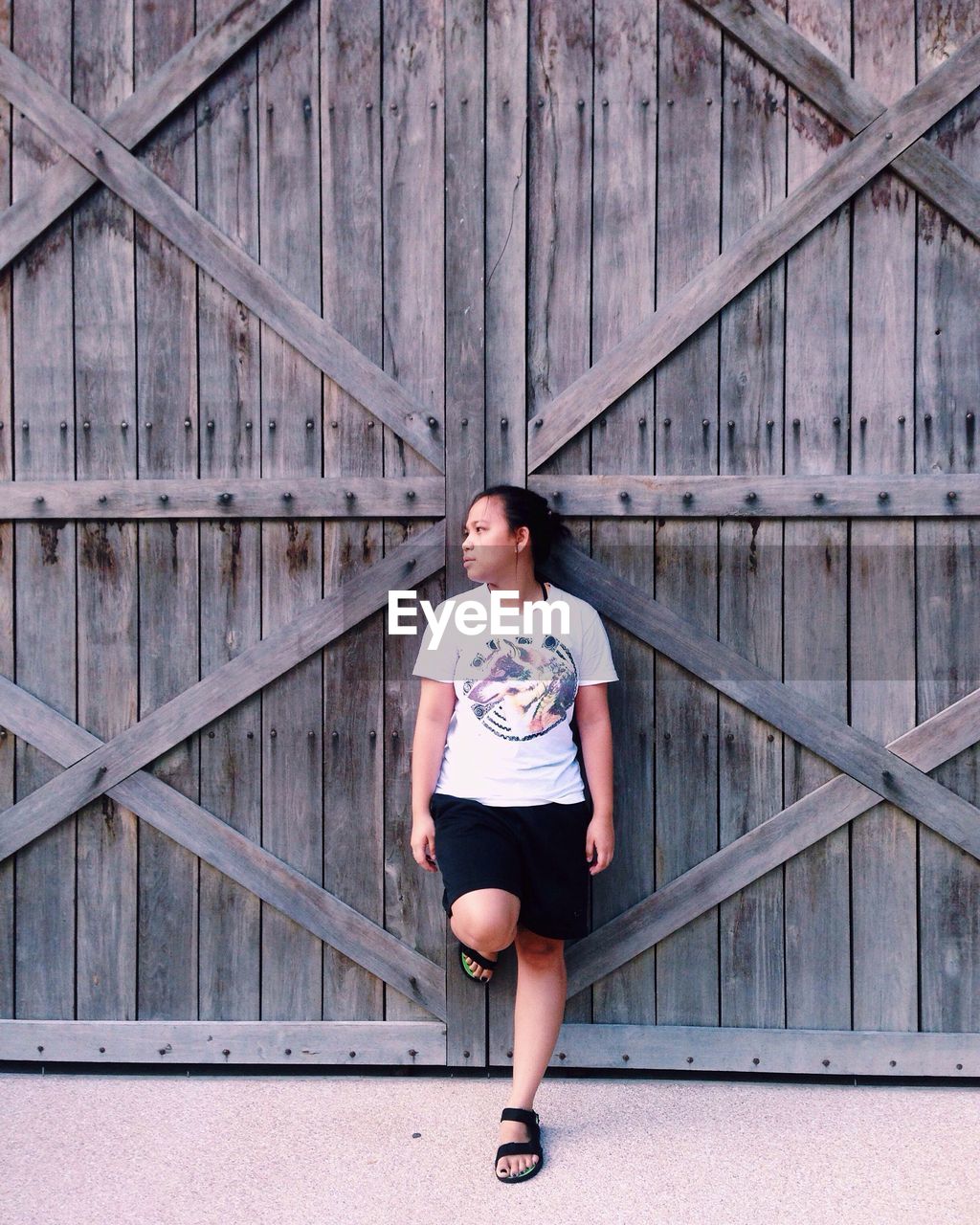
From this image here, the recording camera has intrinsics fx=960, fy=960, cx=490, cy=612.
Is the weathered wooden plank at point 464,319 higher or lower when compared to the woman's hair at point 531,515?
higher

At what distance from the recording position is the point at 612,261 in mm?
2787

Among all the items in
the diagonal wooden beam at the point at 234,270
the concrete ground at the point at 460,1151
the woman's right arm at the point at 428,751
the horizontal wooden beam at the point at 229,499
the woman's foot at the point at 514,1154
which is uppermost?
the diagonal wooden beam at the point at 234,270

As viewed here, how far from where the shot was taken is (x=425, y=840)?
248 cm

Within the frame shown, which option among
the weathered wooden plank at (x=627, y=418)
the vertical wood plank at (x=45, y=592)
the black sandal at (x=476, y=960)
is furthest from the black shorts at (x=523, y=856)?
the vertical wood plank at (x=45, y=592)

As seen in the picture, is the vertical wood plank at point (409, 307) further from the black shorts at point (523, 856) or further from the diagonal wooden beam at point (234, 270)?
the black shorts at point (523, 856)

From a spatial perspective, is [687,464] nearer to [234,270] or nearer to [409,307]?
[409,307]

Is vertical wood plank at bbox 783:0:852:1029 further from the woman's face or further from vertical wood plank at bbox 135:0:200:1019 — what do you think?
vertical wood plank at bbox 135:0:200:1019

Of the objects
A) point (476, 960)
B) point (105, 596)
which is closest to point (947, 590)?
point (476, 960)

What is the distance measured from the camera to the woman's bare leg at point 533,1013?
7.85ft

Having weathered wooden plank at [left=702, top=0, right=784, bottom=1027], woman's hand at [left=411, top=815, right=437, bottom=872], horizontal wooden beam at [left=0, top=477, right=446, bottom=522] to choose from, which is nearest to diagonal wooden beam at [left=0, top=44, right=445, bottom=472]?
horizontal wooden beam at [left=0, top=477, right=446, bottom=522]

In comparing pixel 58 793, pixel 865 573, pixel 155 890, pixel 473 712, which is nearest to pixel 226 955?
pixel 155 890

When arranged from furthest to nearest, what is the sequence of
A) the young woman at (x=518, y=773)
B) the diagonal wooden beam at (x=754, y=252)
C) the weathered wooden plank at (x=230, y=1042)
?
1. the weathered wooden plank at (x=230, y=1042)
2. the diagonal wooden beam at (x=754, y=252)
3. the young woman at (x=518, y=773)

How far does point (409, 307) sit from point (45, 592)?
1378 millimetres

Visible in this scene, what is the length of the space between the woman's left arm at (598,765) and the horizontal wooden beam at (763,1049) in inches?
24.7
